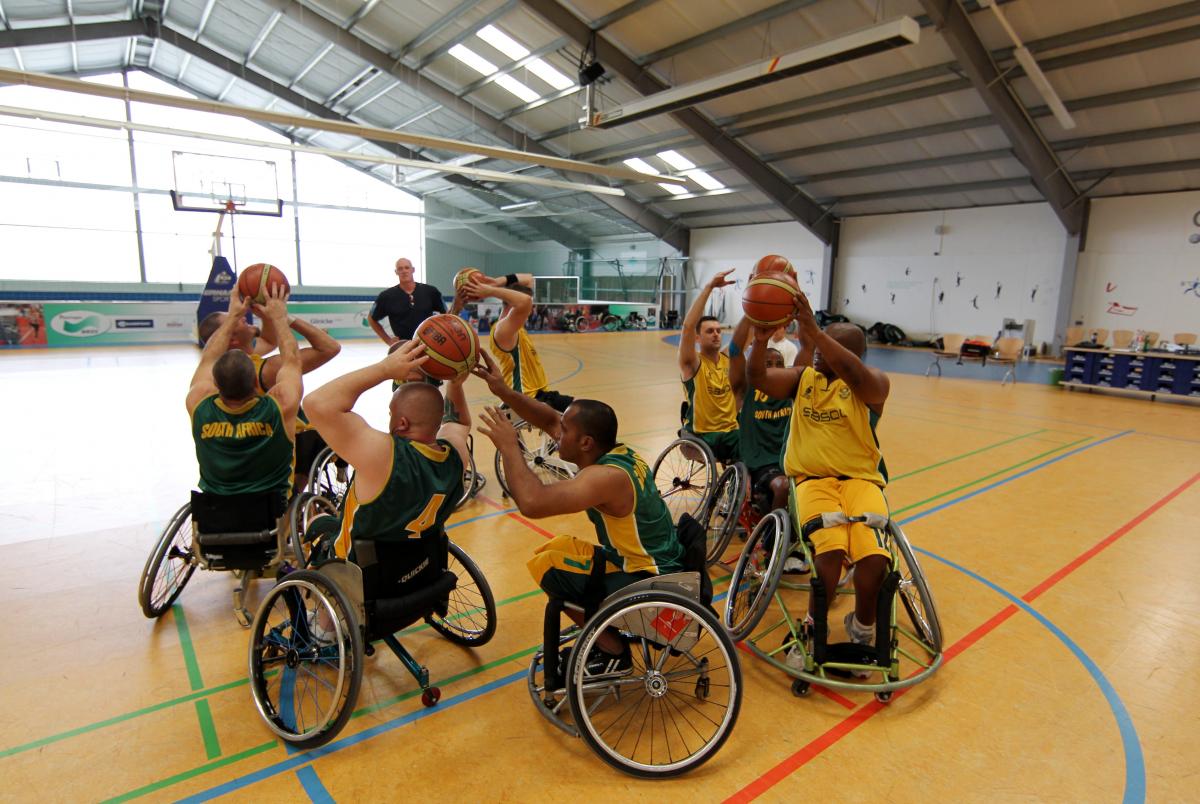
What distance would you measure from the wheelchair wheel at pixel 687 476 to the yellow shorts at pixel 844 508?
74cm

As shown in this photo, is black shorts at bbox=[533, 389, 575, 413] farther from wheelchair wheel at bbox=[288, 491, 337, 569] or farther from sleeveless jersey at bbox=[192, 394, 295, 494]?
sleeveless jersey at bbox=[192, 394, 295, 494]

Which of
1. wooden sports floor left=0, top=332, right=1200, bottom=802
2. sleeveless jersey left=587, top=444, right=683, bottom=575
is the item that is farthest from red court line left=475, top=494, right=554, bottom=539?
sleeveless jersey left=587, top=444, right=683, bottom=575

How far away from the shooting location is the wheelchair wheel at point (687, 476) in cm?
398

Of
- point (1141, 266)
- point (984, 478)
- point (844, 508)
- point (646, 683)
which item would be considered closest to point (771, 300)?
point (844, 508)

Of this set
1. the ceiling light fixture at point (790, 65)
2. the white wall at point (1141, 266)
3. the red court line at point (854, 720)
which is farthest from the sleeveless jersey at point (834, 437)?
the white wall at point (1141, 266)

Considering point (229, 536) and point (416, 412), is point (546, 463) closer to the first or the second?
point (229, 536)

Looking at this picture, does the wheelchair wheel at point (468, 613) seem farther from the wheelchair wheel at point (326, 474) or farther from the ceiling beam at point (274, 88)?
the ceiling beam at point (274, 88)

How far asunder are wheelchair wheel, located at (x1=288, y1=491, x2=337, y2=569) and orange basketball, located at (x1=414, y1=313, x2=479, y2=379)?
1076 mm

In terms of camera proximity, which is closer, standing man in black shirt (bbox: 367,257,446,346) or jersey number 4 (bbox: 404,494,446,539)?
jersey number 4 (bbox: 404,494,446,539)

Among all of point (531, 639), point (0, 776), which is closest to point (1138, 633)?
point (531, 639)

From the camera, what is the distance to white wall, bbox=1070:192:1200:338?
13.9 meters

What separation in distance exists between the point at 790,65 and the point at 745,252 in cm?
1497

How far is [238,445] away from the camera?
284cm

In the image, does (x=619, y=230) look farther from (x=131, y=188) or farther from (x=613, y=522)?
(x=613, y=522)
